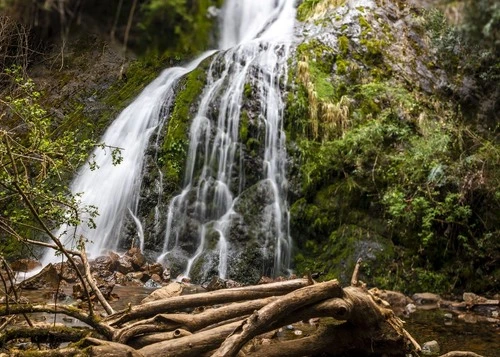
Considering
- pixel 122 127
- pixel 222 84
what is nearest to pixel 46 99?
pixel 122 127

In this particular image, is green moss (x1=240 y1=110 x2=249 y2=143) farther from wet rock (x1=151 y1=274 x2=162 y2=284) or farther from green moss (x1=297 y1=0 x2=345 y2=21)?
green moss (x1=297 y1=0 x2=345 y2=21)

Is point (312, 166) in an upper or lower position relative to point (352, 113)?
lower

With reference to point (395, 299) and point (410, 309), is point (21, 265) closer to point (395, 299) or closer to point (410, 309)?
point (395, 299)

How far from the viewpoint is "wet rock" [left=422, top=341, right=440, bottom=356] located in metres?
5.82

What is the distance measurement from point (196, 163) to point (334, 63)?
16.3 feet

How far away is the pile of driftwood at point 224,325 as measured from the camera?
12.3ft

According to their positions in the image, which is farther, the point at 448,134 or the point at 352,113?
the point at 352,113

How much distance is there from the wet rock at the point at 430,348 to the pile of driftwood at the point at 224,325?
137cm

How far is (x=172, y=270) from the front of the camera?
10.4m

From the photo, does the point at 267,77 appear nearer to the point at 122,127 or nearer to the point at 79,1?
the point at 122,127

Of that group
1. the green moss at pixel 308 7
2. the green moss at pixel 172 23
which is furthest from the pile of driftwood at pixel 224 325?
the green moss at pixel 308 7

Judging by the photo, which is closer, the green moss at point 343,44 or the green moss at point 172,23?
the green moss at point 172,23

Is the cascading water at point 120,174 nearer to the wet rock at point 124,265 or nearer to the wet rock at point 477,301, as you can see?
the wet rock at point 124,265

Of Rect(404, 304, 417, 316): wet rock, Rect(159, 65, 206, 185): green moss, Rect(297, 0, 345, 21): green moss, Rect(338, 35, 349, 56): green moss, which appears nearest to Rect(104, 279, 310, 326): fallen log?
Rect(404, 304, 417, 316): wet rock
